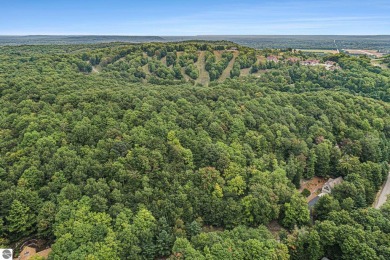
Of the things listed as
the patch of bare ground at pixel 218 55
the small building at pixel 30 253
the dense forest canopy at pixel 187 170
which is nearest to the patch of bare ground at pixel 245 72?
the patch of bare ground at pixel 218 55

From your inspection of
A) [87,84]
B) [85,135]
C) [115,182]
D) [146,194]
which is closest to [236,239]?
[146,194]

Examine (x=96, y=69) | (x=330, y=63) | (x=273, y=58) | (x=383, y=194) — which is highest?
(x=273, y=58)

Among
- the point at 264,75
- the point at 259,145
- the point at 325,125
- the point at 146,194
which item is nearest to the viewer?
the point at 146,194

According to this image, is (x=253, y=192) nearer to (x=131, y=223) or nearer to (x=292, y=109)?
(x=131, y=223)

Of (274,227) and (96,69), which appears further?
(96,69)

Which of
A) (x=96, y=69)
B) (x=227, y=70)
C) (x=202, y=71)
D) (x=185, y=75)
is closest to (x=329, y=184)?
(x=227, y=70)

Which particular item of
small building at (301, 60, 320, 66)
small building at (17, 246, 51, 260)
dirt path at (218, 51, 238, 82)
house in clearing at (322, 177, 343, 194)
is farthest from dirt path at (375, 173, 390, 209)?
small building at (301, 60, 320, 66)

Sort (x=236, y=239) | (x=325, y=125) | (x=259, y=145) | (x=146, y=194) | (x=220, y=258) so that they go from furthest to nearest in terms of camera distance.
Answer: (x=325, y=125) < (x=259, y=145) < (x=146, y=194) < (x=236, y=239) < (x=220, y=258)

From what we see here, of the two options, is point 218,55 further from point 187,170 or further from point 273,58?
point 187,170

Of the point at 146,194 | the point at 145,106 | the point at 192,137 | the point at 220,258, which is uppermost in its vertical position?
the point at 145,106
